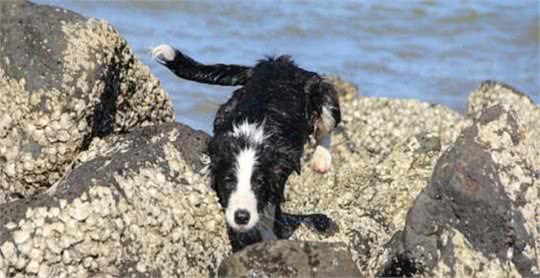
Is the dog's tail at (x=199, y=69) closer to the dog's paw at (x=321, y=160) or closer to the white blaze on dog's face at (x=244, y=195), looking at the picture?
the dog's paw at (x=321, y=160)

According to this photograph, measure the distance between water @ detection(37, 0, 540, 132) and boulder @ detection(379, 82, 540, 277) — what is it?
7.20 m

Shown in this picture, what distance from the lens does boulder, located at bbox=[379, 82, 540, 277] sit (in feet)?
18.9

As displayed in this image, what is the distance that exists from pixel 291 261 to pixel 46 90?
179 cm

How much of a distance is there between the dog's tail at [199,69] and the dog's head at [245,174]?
119cm

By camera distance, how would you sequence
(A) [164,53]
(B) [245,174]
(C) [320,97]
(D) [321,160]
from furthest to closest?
1. (D) [321,160]
2. (A) [164,53]
3. (C) [320,97]
4. (B) [245,174]

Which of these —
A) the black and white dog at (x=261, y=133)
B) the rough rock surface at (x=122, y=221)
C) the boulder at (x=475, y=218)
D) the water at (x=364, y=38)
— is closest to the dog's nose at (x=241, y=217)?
the black and white dog at (x=261, y=133)

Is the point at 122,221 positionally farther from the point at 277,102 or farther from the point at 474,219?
the point at 474,219

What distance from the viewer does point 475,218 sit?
5.79 m

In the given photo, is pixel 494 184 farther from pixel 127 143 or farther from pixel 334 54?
pixel 334 54

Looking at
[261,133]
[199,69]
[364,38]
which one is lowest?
[364,38]

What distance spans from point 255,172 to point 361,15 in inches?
464

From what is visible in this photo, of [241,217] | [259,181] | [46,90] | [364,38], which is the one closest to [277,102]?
[259,181]

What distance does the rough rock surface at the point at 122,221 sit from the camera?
232 inches

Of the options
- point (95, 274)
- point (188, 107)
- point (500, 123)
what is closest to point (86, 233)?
point (95, 274)
